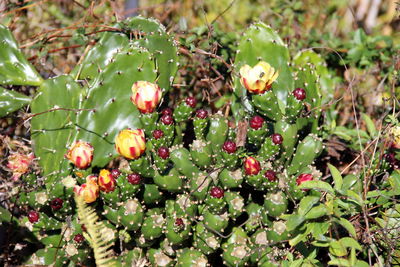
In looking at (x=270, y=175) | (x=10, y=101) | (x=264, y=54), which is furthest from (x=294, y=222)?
(x=10, y=101)

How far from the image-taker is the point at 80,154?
1676 mm

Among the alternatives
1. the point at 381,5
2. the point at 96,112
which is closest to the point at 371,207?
the point at 96,112

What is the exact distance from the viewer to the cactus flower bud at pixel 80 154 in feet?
5.50

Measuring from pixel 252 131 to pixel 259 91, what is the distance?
140mm

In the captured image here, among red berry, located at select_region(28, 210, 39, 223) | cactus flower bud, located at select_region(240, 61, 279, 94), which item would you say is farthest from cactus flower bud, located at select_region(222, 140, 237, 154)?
red berry, located at select_region(28, 210, 39, 223)

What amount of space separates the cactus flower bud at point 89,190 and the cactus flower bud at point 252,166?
522 millimetres

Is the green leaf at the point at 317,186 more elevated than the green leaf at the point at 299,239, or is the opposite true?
the green leaf at the point at 317,186

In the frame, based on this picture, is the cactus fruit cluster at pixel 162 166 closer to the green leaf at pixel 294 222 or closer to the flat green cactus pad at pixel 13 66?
the flat green cactus pad at pixel 13 66

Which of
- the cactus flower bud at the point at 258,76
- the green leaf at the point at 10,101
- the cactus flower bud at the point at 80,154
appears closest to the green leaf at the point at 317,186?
the cactus flower bud at the point at 258,76

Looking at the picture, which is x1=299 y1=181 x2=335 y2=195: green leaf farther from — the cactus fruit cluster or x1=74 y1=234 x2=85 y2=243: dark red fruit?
x1=74 y1=234 x2=85 y2=243: dark red fruit

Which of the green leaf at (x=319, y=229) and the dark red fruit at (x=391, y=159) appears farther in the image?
the dark red fruit at (x=391, y=159)

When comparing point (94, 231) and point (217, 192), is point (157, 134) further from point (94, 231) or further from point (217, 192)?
point (94, 231)

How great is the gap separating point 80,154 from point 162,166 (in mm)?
290

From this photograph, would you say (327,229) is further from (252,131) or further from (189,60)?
(189,60)
